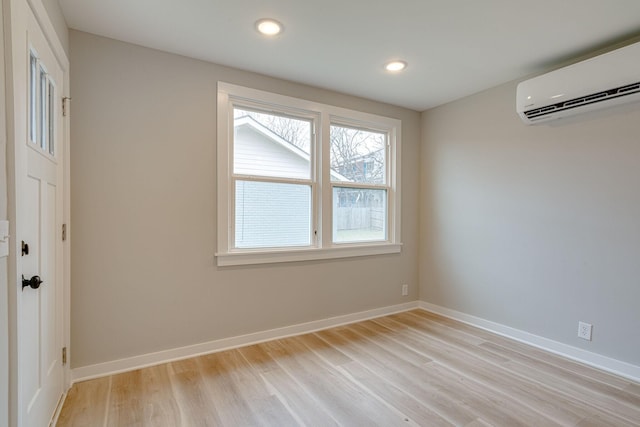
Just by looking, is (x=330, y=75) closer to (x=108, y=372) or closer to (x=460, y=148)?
(x=460, y=148)

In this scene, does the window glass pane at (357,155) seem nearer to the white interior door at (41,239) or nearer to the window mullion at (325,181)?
the window mullion at (325,181)

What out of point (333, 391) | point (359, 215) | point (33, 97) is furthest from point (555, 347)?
point (33, 97)

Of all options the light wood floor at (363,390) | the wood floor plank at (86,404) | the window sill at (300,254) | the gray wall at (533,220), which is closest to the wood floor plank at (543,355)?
the light wood floor at (363,390)

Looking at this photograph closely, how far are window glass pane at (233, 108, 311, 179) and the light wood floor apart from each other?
1655mm

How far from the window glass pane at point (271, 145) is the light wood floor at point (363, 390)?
1.65 metres

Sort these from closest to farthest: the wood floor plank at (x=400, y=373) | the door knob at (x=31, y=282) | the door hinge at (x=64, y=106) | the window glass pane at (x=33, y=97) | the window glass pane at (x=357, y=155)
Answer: the door knob at (x=31, y=282) → the window glass pane at (x=33, y=97) → the wood floor plank at (x=400, y=373) → the door hinge at (x=64, y=106) → the window glass pane at (x=357, y=155)

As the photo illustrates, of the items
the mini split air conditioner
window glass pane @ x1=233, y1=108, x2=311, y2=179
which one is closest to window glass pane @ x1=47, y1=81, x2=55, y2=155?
window glass pane @ x1=233, y1=108, x2=311, y2=179

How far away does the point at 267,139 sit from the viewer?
302 cm

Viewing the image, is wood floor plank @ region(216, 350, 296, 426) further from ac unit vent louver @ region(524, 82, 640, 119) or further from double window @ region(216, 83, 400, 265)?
ac unit vent louver @ region(524, 82, 640, 119)

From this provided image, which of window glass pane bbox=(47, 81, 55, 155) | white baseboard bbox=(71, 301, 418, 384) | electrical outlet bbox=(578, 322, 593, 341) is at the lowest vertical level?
white baseboard bbox=(71, 301, 418, 384)

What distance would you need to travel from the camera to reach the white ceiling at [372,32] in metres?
1.95

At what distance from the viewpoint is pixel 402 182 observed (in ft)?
12.7

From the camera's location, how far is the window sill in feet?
9.04

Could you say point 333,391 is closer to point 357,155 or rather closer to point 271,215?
point 271,215
